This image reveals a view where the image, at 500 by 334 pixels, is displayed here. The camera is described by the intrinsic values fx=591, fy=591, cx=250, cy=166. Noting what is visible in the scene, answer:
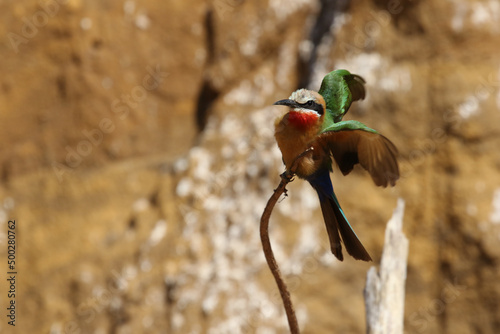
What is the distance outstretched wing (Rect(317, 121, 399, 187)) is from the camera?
1.26 meters

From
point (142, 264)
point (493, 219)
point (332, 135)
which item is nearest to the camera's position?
point (332, 135)

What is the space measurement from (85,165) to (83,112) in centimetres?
43

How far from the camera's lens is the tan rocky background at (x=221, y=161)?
3.67 metres

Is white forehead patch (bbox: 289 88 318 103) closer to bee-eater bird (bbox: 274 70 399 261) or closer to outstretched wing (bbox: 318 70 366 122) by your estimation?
bee-eater bird (bbox: 274 70 399 261)

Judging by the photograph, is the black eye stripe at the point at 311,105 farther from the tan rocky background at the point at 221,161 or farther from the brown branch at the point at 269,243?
the tan rocky background at the point at 221,161

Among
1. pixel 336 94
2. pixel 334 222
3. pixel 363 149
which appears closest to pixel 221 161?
pixel 336 94

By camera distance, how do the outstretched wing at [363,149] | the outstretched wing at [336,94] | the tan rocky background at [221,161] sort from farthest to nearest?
the tan rocky background at [221,161] → the outstretched wing at [336,94] → the outstretched wing at [363,149]

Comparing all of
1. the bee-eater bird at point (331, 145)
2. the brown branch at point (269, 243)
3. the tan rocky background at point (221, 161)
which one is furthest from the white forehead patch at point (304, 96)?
the tan rocky background at point (221, 161)

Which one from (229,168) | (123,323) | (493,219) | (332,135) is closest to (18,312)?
(123,323)

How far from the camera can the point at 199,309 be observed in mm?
3850

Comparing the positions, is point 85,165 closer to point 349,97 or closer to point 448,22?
point 448,22

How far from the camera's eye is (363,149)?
1.34m

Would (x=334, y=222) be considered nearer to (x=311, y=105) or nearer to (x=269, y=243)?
(x=269, y=243)

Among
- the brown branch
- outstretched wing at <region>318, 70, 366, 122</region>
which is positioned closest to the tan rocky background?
outstretched wing at <region>318, 70, 366, 122</region>
